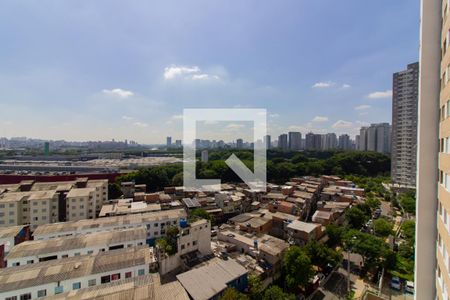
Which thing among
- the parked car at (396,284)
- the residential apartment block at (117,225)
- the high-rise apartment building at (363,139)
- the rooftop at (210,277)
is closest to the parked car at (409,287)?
the parked car at (396,284)

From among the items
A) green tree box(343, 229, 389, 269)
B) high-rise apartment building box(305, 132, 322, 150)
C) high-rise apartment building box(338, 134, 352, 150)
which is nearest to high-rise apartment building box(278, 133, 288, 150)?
high-rise apartment building box(305, 132, 322, 150)

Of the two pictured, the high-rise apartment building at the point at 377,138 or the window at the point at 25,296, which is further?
the high-rise apartment building at the point at 377,138

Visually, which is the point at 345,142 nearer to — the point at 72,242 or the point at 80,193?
the point at 80,193

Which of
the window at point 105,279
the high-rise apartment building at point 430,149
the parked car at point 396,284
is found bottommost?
the parked car at point 396,284

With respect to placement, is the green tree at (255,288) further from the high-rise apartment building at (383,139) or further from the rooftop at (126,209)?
the high-rise apartment building at (383,139)

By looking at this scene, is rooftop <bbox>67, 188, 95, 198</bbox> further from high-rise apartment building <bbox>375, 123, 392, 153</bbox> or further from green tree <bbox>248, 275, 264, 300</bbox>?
high-rise apartment building <bbox>375, 123, 392, 153</bbox>
